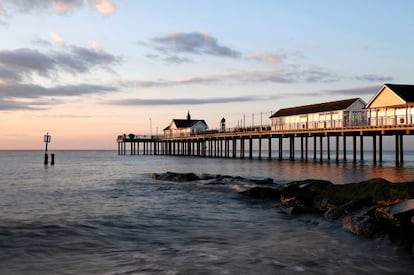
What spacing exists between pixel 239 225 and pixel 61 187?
18.2m

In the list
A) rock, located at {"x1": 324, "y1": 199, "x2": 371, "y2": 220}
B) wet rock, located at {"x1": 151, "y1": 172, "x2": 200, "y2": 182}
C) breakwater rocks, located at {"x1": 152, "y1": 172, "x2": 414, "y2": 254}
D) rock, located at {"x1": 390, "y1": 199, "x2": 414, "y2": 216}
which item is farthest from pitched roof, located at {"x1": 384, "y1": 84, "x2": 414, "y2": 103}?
rock, located at {"x1": 390, "y1": 199, "x2": 414, "y2": 216}

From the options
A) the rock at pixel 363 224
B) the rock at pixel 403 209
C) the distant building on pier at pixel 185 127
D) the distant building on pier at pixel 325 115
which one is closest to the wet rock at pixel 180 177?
the rock at pixel 363 224

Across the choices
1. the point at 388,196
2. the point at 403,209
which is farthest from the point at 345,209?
the point at 403,209

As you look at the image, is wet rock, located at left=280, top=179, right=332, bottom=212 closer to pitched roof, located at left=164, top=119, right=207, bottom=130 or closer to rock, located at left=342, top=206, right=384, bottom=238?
rock, located at left=342, top=206, right=384, bottom=238

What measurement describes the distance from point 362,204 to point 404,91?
35279mm

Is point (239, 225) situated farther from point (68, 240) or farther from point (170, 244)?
point (68, 240)

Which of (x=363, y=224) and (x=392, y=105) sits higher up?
(x=392, y=105)

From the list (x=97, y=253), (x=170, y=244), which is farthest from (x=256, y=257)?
(x=97, y=253)

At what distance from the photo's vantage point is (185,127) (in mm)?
97438

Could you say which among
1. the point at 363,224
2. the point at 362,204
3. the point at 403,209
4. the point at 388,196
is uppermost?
the point at 403,209

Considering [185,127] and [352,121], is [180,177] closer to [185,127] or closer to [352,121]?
[352,121]

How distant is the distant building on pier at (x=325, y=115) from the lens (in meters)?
53.8

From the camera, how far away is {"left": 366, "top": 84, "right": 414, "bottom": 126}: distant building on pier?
44938mm

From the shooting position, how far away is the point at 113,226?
51.6 ft
